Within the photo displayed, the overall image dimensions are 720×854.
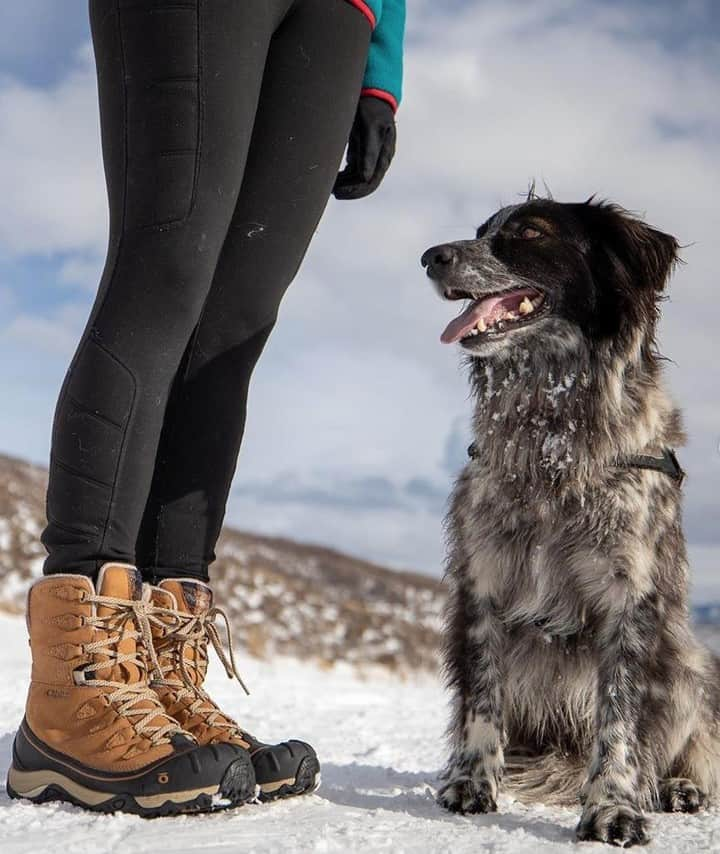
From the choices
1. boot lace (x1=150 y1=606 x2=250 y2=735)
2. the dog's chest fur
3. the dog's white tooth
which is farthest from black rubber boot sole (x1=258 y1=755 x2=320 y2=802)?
the dog's white tooth

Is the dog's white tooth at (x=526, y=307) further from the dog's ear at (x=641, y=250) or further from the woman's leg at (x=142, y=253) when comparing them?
the woman's leg at (x=142, y=253)

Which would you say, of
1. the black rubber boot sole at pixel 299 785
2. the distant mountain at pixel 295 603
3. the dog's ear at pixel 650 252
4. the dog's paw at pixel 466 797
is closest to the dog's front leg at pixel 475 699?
the dog's paw at pixel 466 797

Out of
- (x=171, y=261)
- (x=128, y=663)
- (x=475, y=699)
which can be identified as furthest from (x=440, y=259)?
(x=128, y=663)

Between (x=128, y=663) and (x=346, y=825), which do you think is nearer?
(x=346, y=825)

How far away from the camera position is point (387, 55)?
2451 millimetres

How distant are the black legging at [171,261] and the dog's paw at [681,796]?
1358 mm

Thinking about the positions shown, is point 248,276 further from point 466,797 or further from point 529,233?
point 466,797

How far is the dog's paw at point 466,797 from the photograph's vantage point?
2191 mm

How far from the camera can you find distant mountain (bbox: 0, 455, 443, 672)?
31.7 ft

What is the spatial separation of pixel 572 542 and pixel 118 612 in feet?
3.61

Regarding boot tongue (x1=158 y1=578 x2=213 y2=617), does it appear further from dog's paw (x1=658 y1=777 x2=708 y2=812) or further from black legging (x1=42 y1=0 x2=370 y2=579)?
dog's paw (x1=658 y1=777 x2=708 y2=812)

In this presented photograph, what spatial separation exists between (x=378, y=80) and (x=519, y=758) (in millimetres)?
1897

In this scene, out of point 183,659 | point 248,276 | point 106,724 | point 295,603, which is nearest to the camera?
A: point 106,724

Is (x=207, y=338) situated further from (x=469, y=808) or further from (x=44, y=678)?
(x=469, y=808)
